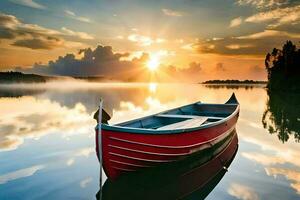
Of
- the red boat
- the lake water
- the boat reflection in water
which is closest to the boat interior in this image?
the red boat

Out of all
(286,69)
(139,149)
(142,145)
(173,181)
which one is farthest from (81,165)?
(286,69)

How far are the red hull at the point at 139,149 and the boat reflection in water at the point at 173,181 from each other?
40cm

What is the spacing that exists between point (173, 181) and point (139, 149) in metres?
1.70

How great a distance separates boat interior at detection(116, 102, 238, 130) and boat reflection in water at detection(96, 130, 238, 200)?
1.66 m

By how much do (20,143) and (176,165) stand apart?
8.39 m

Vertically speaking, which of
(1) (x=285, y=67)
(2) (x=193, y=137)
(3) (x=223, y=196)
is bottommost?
(3) (x=223, y=196)

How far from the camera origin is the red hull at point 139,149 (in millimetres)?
8797

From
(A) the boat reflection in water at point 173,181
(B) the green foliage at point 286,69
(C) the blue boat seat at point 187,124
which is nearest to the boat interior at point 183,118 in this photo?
(C) the blue boat seat at point 187,124

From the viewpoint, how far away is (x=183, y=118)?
14266 millimetres

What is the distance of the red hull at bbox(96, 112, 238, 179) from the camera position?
8.80m

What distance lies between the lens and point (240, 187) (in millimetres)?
9258

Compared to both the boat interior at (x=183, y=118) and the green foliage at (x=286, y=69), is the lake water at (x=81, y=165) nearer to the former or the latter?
the boat interior at (x=183, y=118)

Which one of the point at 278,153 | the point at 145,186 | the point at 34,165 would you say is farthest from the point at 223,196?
the point at 34,165

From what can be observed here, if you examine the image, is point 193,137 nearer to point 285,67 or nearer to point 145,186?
point 145,186
